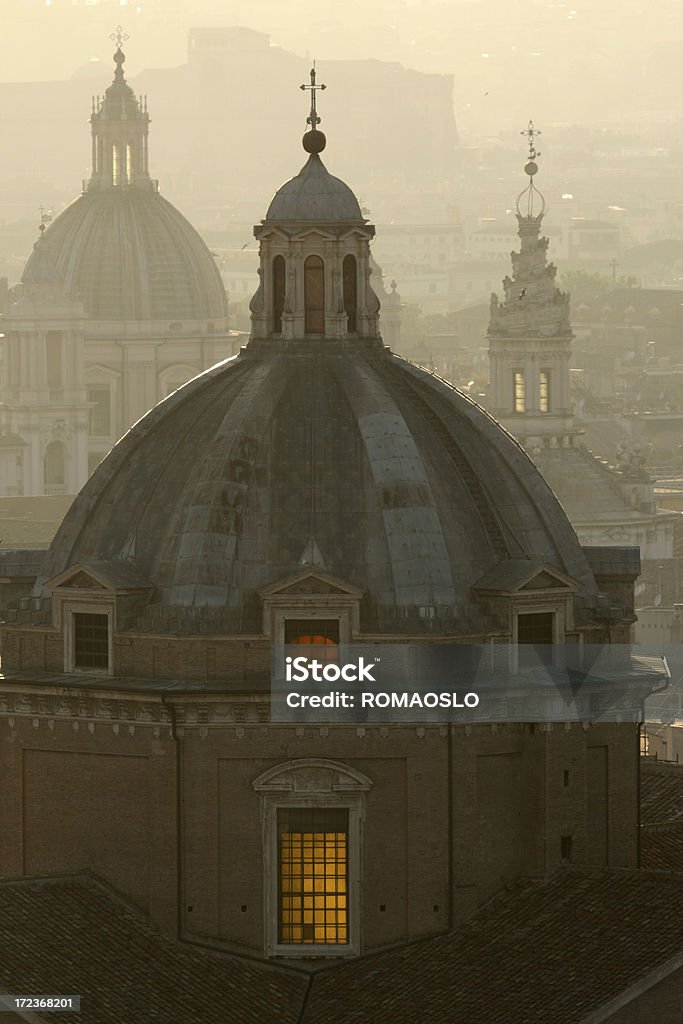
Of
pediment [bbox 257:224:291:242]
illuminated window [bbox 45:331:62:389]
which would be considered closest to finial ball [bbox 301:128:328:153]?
pediment [bbox 257:224:291:242]

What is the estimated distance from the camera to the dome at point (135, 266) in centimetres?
18138

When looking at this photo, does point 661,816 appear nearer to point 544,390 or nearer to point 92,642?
point 92,642

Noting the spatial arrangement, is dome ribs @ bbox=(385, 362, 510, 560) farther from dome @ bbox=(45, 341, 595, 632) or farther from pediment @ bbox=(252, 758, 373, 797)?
pediment @ bbox=(252, 758, 373, 797)

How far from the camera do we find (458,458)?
5394cm

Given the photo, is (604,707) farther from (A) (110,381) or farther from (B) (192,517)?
(A) (110,381)

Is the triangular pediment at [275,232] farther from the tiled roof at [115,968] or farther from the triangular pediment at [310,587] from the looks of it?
the tiled roof at [115,968]

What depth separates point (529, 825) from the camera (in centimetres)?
5331

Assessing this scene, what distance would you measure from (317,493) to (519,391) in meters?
97.0

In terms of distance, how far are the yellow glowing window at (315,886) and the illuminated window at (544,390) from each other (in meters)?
97.8

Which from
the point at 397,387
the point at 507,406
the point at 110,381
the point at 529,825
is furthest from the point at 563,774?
the point at 110,381

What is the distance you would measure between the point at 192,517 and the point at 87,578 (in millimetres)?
1449

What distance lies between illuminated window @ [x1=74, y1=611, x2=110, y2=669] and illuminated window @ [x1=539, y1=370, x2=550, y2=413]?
97599mm

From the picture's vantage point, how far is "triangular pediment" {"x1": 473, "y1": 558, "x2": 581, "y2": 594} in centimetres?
5266

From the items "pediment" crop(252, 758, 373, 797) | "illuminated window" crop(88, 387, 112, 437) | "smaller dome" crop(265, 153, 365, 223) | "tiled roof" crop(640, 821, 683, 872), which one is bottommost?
"tiled roof" crop(640, 821, 683, 872)
